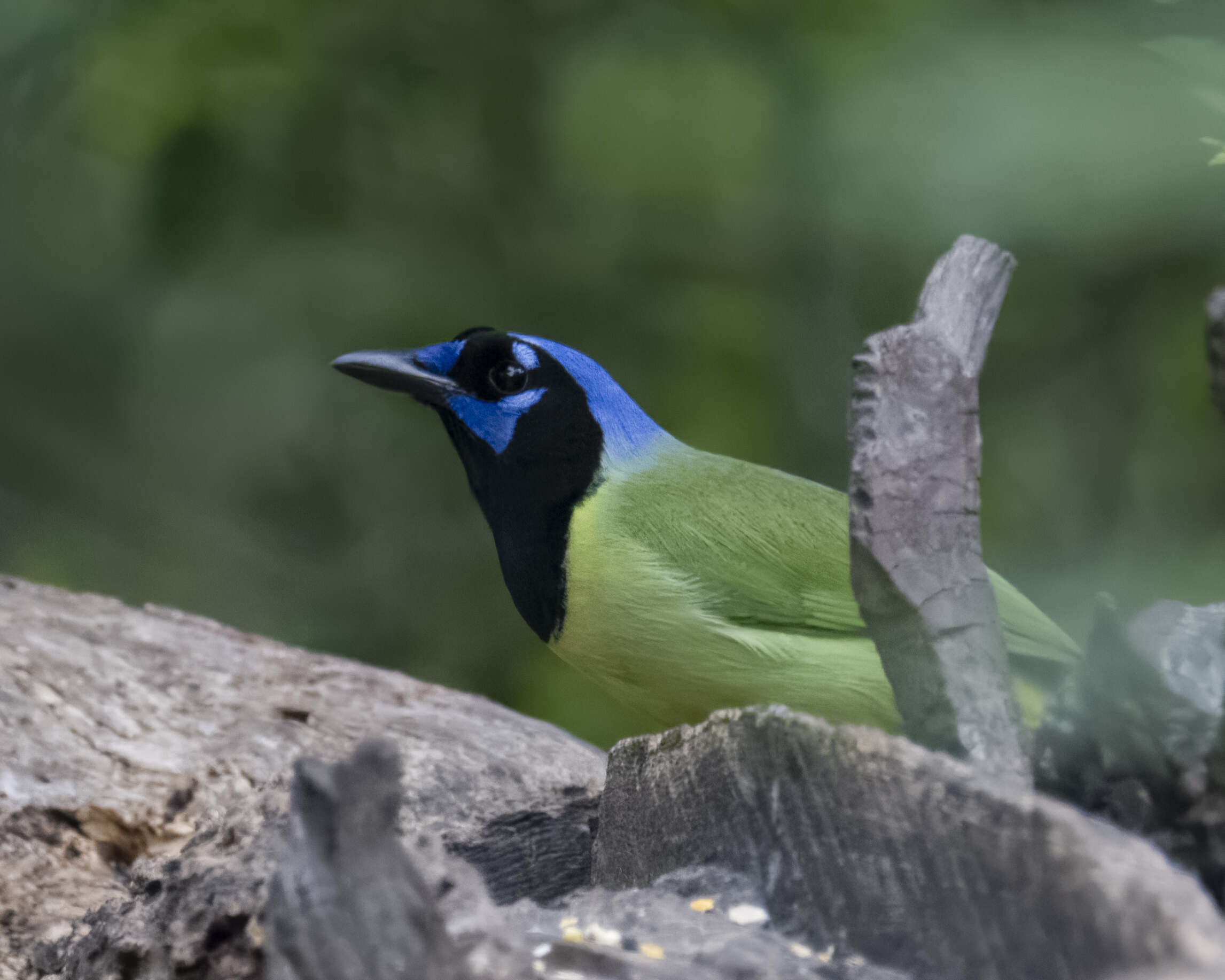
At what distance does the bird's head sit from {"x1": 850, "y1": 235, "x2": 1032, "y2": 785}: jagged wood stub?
3.32 ft

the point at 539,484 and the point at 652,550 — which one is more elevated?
the point at 539,484

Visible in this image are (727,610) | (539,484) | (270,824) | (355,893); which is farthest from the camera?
(539,484)

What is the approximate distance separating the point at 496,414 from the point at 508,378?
0.08 m

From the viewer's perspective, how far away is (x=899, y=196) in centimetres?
379

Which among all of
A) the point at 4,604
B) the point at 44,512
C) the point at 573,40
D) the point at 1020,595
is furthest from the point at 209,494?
the point at 1020,595

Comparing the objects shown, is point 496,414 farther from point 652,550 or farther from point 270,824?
point 270,824

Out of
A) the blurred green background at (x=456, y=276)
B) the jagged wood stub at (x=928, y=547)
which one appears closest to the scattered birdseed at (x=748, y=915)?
the jagged wood stub at (x=928, y=547)

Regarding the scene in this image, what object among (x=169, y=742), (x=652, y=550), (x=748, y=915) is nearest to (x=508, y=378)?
(x=652, y=550)

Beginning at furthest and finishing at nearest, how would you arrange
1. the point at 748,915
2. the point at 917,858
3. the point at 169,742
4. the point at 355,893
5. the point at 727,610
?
the point at 169,742
the point at 727,610
the point at 748,915
the point at 917,858
the point at 355,893

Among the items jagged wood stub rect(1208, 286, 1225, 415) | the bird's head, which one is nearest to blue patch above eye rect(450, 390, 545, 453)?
the bird's head

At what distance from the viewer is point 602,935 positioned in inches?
47.8

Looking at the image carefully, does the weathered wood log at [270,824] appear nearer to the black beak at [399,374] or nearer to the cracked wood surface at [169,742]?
the cracked wood surface at [169,742]

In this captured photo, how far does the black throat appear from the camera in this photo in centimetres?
218

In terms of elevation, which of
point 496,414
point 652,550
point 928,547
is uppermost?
point 496,414
